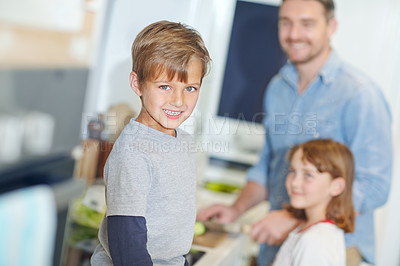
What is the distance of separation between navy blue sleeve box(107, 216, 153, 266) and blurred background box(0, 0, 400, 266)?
0.33 feet

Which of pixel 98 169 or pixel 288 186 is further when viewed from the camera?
pixel 288 186

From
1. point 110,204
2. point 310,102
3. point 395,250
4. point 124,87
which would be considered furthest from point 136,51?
point 395,250

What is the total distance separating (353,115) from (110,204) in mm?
643

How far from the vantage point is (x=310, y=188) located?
0.84 m

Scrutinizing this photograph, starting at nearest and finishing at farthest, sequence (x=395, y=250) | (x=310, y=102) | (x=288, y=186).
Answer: (x=288, y=186) → (x=310, y=102) → (x=395, y=250)

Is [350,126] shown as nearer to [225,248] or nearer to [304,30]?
[304,30]

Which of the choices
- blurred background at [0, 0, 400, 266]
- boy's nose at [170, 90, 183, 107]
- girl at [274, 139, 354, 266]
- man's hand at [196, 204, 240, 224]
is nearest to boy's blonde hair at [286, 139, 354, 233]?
girl at [274, 139, 354, 266]

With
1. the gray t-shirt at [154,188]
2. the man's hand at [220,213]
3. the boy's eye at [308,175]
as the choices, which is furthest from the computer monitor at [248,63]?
the gray t-shirt at [154,188]

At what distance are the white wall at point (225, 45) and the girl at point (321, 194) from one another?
0.71 feet

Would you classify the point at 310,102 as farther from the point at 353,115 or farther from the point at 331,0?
the point at 331,0

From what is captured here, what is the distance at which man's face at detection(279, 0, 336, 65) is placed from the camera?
94 centimetres

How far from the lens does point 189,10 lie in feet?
1.89

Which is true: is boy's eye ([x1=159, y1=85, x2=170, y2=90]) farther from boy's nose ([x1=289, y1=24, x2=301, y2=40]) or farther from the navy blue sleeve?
boy's nose ([x1=289, y1=24, x2=301, y2=40])

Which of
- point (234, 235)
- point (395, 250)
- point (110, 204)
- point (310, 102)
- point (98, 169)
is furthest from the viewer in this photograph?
point (395, 250)
